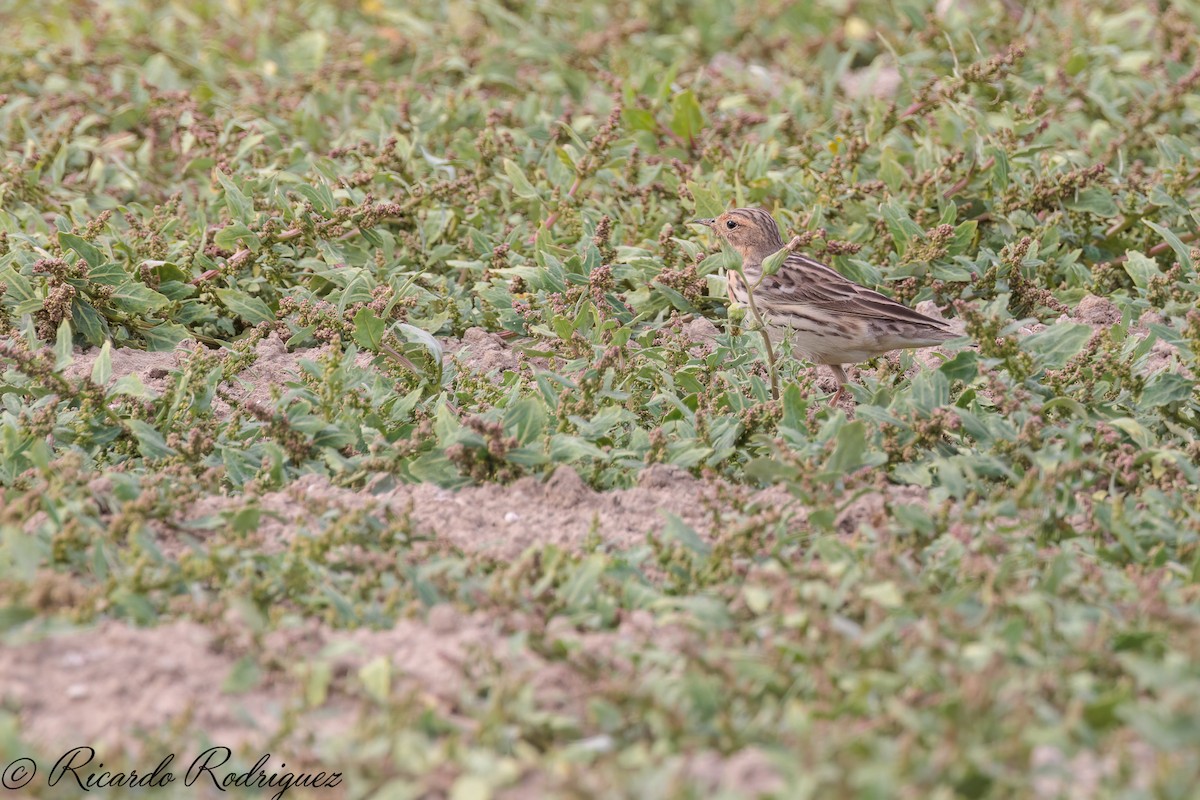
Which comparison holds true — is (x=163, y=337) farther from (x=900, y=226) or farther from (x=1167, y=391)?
(x=1167, y=391)

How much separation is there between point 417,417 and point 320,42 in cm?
530

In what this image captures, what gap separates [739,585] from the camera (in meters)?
4.57

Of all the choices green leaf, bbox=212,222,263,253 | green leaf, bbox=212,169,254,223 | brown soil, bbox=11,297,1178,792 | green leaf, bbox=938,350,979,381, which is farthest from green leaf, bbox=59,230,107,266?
green leaf, bbox=938,350,979,381

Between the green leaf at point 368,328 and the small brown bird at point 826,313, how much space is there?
5.08 feet

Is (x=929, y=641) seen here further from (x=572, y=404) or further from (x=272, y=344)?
(x=272, y=344)

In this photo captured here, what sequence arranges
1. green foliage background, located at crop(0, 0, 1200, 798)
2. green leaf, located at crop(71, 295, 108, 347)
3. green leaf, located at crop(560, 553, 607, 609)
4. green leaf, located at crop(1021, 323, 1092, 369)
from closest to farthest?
green foliage background, located at crop(0, 0, 1200, 798) < green leaf, located at crop(560, 553, 607, 609) < green leaf, located at crop(1021, 323, 1092, 369) < green leaf, located at crop(71, 295, 108, 347)

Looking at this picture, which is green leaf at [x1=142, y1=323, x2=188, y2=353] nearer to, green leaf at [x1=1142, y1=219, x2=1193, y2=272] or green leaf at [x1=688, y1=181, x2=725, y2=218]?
green leaf at [x1=688, y1=181, x2=725, y2=218]

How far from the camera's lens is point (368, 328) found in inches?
242

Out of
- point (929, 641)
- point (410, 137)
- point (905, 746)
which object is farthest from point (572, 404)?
point (410, 137)

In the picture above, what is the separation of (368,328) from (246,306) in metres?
0.77

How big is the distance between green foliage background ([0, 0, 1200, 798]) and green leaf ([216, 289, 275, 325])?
22 mm

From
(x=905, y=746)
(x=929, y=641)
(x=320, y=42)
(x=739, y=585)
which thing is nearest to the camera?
(x=905, y=746)

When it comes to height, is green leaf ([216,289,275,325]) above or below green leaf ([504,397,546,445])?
below

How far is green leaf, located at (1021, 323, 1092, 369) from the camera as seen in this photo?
542 cm
